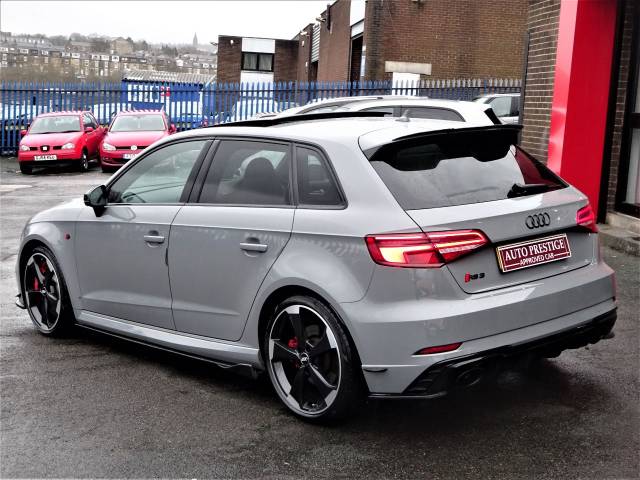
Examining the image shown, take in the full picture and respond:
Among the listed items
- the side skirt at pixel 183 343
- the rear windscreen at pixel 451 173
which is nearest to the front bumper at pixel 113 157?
the side skirt at pixel 183 343

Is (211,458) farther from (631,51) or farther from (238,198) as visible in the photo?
(631,51)

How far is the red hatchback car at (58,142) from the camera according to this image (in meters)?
22.5

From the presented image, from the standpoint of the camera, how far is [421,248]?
13.1ft

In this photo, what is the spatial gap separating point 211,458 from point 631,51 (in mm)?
8265

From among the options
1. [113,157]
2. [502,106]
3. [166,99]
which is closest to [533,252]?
[502,106]

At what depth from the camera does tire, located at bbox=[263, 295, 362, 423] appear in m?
4.23

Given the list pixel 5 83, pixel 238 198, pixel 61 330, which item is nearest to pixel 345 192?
pixel 238 198

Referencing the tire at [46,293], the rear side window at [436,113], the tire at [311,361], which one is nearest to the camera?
the tire at [311,361]

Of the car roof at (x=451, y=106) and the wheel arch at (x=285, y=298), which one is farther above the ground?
the car roof at (x=451, y=106)

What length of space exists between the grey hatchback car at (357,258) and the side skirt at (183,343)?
0.01m

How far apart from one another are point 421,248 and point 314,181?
2.78 feet

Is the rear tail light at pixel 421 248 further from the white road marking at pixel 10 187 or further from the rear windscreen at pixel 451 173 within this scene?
the white road marking at pixel 10 187

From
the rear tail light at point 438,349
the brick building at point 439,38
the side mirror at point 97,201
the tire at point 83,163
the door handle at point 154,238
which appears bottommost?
the tire at point 83,163

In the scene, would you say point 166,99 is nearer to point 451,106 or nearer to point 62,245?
point 451,106
